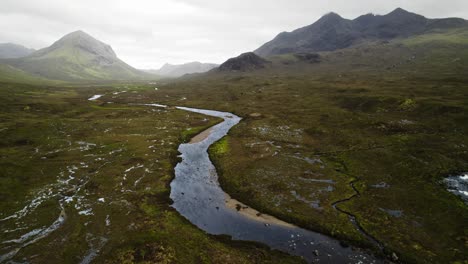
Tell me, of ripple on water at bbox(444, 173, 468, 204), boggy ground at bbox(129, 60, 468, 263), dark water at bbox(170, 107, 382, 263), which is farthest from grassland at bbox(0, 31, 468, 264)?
dark water at bbox(170, 107, 382, 263)

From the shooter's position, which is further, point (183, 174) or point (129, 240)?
point (183, 174)

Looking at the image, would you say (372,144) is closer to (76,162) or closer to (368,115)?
(368,115)

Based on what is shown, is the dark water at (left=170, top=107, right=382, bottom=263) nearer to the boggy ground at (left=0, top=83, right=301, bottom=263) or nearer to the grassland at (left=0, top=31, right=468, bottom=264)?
the grassland at (left=0, top=31, right=468, bottom=264)

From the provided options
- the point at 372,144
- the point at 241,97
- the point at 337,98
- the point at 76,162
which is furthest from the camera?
the point at 241,97

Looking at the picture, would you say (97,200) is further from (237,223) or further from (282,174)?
(282,174)

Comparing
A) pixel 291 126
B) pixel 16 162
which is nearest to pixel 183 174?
pixel 16 162
